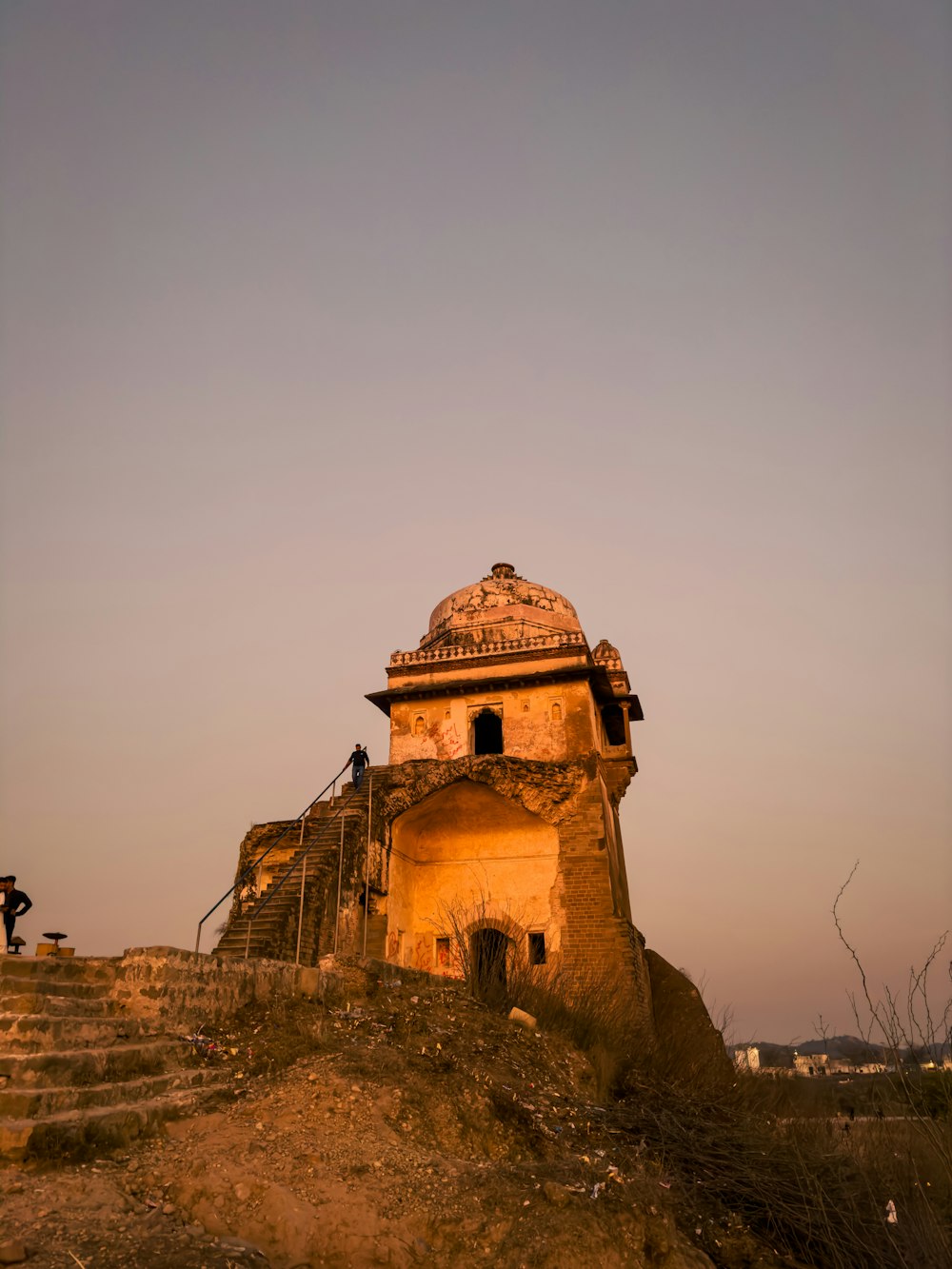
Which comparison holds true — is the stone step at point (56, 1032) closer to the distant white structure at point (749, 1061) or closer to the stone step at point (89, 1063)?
the stone step at point (89, 1063)

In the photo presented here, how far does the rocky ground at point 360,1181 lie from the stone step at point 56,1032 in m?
0.71

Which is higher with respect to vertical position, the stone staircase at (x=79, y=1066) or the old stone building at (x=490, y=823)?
the old stone building at (x=490, y=823)

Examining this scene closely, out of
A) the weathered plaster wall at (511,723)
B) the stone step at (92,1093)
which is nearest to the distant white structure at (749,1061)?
the weathered plaster wall at (511,723)

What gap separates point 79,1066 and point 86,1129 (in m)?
0.54

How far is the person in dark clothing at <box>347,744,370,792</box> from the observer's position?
683 inches

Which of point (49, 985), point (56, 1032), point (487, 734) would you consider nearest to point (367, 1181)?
point (56, 1032)

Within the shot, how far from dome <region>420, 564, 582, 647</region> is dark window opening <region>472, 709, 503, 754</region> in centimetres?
198

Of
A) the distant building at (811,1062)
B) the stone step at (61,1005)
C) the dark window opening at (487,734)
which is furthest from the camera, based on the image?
the dark window opening at (487,734)

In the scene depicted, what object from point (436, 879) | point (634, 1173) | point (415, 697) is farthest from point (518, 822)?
point (634, 1173)

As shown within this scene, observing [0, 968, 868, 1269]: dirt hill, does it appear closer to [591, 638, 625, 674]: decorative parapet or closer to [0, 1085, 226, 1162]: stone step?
[0, 1085, 226, 1162]: stone step

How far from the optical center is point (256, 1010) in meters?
6.89

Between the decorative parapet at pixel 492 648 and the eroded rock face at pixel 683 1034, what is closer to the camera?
the eroded rock face at pixel 683 1034

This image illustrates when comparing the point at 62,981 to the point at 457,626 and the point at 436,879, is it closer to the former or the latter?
the point at 436,879

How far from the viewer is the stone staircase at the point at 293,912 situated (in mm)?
11594
